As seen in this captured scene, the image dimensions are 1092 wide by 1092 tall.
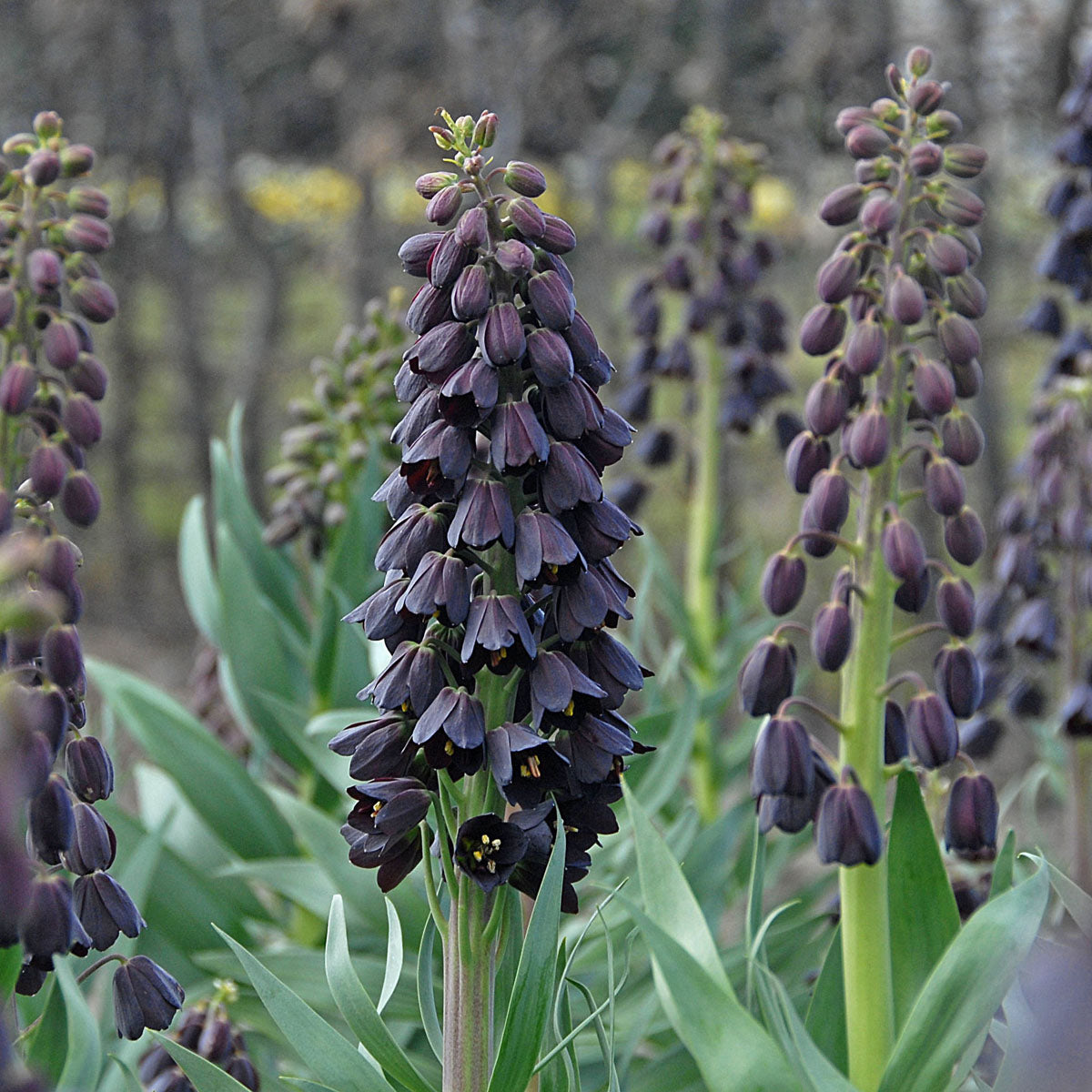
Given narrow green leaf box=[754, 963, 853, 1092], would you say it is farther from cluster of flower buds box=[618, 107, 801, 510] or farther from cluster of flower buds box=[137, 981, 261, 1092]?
cluster of flower buds box=[618, 107, 801, 510]

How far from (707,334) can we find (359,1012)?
1.97 meters

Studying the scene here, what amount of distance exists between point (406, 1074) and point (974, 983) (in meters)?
0.62

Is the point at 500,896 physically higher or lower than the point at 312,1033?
higher

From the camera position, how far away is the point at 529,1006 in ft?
4.27

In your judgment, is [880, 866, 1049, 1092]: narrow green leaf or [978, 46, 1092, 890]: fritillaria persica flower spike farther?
[978, 46, 1092, 890]: fritillaria persica flower spike

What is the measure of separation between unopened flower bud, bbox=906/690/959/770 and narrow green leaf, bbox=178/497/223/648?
5.00 ft

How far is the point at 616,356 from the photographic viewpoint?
625 cm

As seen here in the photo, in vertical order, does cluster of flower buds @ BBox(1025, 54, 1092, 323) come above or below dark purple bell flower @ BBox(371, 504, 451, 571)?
above

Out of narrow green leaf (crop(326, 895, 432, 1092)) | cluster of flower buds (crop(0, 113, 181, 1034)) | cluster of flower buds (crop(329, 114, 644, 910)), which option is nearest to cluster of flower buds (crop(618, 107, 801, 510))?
cluster of flower buds (crop(0, 113, 181, 1034))

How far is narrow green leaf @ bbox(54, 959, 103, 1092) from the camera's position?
1488 mm

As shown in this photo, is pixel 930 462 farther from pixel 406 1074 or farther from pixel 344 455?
pixel 344 455

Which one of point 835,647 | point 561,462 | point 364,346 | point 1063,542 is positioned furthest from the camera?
point 364,346

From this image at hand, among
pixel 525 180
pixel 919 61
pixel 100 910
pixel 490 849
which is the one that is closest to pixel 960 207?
pixel 919 61

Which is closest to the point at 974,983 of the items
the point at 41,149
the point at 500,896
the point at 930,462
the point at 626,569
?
the point at 500,896
